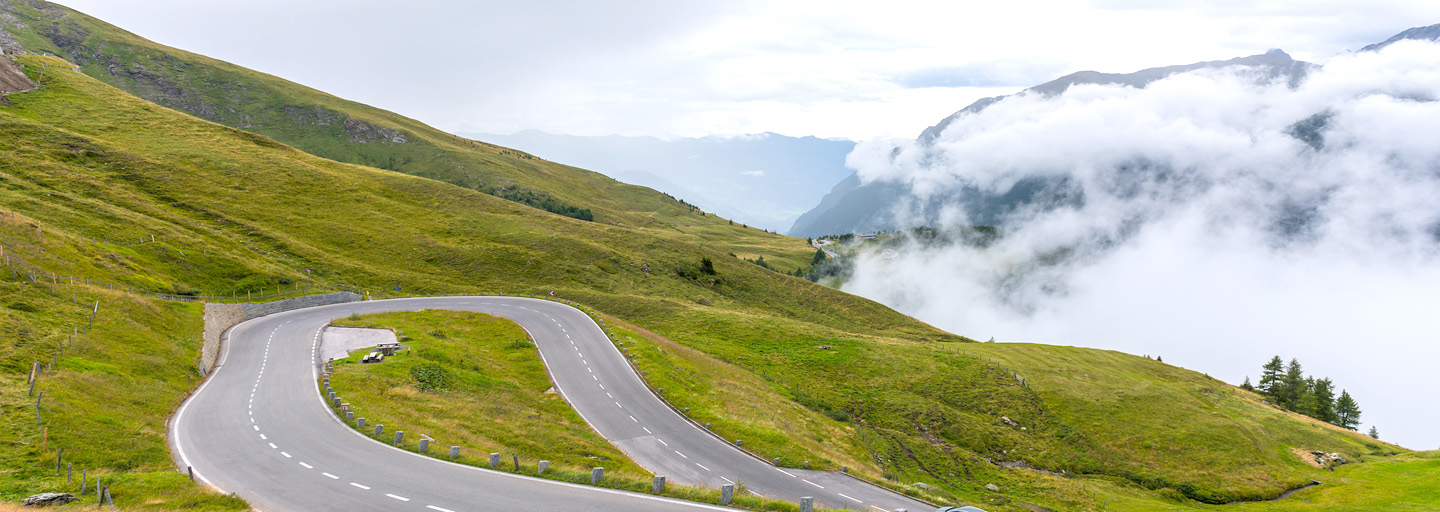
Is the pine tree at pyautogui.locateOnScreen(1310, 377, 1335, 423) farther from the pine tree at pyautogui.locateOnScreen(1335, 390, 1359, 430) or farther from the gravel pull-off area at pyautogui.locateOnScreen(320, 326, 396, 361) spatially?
the gravel pull-off area at pyautogui.locateOnScreen(320, 326, 396, 361)

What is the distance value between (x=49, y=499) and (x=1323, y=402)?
5990 inches

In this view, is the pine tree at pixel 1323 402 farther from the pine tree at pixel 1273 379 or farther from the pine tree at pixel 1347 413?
the pine tree at pixel 1273 379

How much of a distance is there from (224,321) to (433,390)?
3300cm

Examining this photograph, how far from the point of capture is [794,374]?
60.9 m

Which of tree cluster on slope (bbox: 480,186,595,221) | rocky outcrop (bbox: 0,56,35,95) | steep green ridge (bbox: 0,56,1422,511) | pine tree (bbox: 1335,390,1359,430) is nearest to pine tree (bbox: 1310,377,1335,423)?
pine tree (bbox: 1335,390,1359,430)

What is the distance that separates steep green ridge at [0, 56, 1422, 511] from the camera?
4600cm

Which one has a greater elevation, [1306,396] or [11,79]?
[11,79]

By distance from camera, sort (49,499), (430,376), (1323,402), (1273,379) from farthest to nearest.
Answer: (1273,379), (1323,402), (430,376), (49,499)

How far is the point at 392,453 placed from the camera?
25.9 metres

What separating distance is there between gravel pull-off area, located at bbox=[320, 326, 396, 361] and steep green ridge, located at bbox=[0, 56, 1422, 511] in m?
10.1

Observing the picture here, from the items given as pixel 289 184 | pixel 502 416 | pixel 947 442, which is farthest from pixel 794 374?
pixel 289 184

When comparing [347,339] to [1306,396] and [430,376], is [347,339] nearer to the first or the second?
[430,376]

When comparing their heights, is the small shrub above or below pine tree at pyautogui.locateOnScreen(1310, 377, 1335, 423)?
below

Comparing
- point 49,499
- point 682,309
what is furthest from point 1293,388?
point 49,499
